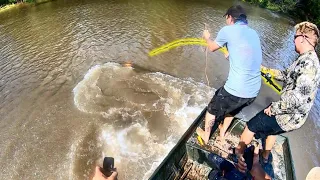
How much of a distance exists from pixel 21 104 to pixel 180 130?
534 cm

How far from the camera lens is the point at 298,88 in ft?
12.3

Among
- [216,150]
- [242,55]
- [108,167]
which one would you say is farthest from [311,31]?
[108,167]

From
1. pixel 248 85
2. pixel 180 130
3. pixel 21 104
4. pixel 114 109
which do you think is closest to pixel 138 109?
pixel 114 109

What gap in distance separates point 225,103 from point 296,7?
19921 millimetres

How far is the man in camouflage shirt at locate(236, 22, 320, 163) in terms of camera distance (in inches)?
144

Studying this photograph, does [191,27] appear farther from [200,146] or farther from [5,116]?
[200,146]

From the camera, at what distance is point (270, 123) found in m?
4.24

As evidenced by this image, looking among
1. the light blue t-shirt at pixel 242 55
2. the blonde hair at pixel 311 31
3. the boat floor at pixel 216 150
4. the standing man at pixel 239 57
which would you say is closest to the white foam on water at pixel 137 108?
the boat floor at pixel 216 150

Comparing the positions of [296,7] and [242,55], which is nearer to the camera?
[242,55]

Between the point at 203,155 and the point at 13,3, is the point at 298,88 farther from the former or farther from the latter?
the point at 13,3

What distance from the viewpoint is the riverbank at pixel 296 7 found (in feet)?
64.6

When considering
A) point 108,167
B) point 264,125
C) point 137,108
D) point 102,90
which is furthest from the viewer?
point 102,90

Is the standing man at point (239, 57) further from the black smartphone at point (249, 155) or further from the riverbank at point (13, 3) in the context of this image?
the riverbank at point (13, 3)

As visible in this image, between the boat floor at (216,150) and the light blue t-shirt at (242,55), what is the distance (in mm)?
1199
